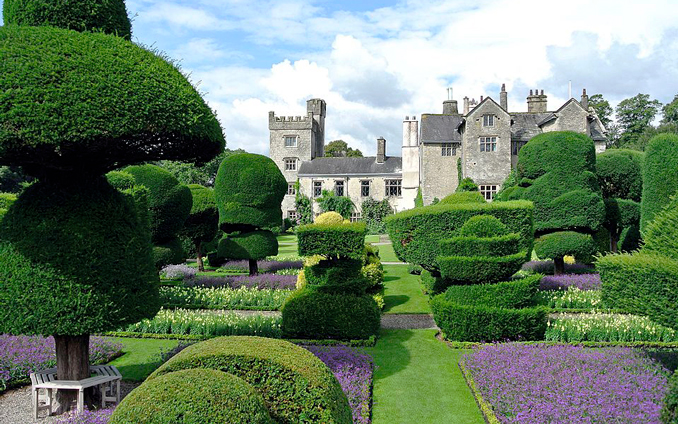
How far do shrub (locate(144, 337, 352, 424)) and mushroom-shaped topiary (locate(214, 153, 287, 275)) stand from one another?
590 inches

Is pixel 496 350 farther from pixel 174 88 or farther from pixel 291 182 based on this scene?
pixel 291 182

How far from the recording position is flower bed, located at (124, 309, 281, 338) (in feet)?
37.6

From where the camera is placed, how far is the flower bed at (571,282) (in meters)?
16.4

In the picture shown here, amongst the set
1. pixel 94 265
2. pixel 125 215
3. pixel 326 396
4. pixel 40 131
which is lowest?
pixel 326 396

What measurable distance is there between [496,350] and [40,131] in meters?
8.61

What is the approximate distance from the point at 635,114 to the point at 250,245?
6755 centimetres

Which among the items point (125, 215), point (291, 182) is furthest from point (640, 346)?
point (291, 182)

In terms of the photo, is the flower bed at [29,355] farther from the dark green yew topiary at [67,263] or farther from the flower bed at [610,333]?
the flower bed at [610,333]

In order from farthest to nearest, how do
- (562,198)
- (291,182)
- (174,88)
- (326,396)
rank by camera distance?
1. (291,182)
2. (562,198)
3. (174,88)
4. (326,396)

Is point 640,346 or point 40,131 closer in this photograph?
point 40,131

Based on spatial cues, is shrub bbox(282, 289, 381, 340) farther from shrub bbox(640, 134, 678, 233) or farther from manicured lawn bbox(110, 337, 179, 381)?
shrub bbox(640, 134, 678, 233)

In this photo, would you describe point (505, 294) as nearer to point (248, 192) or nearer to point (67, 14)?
point (67, 14)

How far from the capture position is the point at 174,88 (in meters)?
6.17

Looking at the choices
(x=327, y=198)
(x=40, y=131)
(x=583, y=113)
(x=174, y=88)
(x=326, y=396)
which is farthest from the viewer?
(x=327, y=198)
